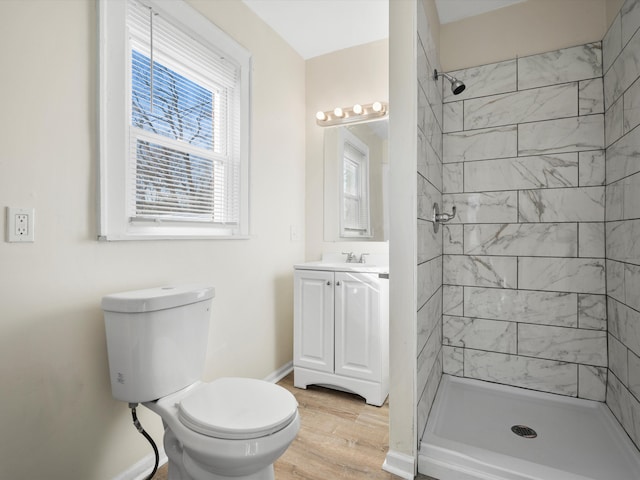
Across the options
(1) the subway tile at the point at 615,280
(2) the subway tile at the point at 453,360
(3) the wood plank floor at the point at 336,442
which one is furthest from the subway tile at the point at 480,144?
(3) the wood plank floor at the point at 336,442

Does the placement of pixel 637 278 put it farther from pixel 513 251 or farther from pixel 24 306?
pixel 24 306

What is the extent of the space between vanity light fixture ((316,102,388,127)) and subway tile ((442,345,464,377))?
1743 mm

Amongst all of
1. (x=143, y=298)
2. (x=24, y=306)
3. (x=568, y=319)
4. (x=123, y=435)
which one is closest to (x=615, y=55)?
(x=568, y=319)

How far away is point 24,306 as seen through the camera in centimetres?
111

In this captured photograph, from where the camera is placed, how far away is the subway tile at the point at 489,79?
2.18 m

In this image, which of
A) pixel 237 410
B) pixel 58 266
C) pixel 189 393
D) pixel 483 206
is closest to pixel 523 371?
pixel 483 206

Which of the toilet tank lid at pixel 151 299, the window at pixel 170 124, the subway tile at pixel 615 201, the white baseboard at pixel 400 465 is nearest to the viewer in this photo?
the toilet tank lid at pixel 151 299

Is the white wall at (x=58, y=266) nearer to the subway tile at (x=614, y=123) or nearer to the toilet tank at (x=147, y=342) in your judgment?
the toilet tank at (x=147, y=342)

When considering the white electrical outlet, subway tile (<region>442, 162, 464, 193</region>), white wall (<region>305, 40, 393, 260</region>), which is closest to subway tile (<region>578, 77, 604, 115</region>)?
subway tile (<region>442, 162, 464, 193</region>)

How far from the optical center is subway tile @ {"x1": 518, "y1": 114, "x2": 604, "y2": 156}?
77.7 inches

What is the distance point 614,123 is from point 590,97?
28 cm

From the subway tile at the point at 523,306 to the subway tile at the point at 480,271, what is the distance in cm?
5

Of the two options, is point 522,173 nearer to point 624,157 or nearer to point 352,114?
point 624,157

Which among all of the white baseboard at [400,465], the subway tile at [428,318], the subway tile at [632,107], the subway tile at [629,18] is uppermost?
the subway tile at [629,18]
